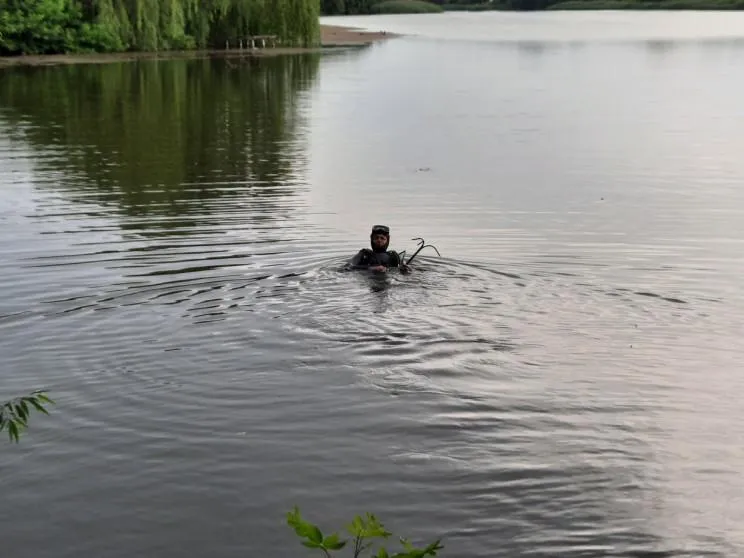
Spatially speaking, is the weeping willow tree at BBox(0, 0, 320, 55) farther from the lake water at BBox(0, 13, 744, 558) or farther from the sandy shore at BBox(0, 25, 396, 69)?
the lake water at BBox(0, 13, 744, 558)

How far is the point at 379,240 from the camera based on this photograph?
42.8ft

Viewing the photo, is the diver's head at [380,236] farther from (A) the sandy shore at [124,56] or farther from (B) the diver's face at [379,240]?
(A) the sandy shore at [124,56]

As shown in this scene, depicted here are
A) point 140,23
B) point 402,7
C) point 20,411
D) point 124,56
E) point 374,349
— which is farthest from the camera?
point 402,7

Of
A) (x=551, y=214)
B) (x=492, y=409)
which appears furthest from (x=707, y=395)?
(x=551, y=214)

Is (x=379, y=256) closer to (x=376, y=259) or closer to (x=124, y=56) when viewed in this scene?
(x=376, y=259)

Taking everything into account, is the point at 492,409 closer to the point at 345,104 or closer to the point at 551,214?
the point at 551,214

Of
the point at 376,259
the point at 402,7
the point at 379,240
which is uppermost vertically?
the point at 402,7

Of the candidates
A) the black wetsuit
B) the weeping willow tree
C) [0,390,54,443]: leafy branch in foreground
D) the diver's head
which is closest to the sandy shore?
the weeping willow tree

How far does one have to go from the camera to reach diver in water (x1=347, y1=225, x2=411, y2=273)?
13.0 m

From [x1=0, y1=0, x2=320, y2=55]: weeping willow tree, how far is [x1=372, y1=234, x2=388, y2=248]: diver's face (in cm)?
4686

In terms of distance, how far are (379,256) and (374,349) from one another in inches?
110

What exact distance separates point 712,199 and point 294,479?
44.4ft

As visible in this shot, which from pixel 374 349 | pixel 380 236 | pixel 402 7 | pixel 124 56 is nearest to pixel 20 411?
pixel 374 349

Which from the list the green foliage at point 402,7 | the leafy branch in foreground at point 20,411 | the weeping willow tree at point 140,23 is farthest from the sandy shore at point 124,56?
the green foliage at point 402,7
